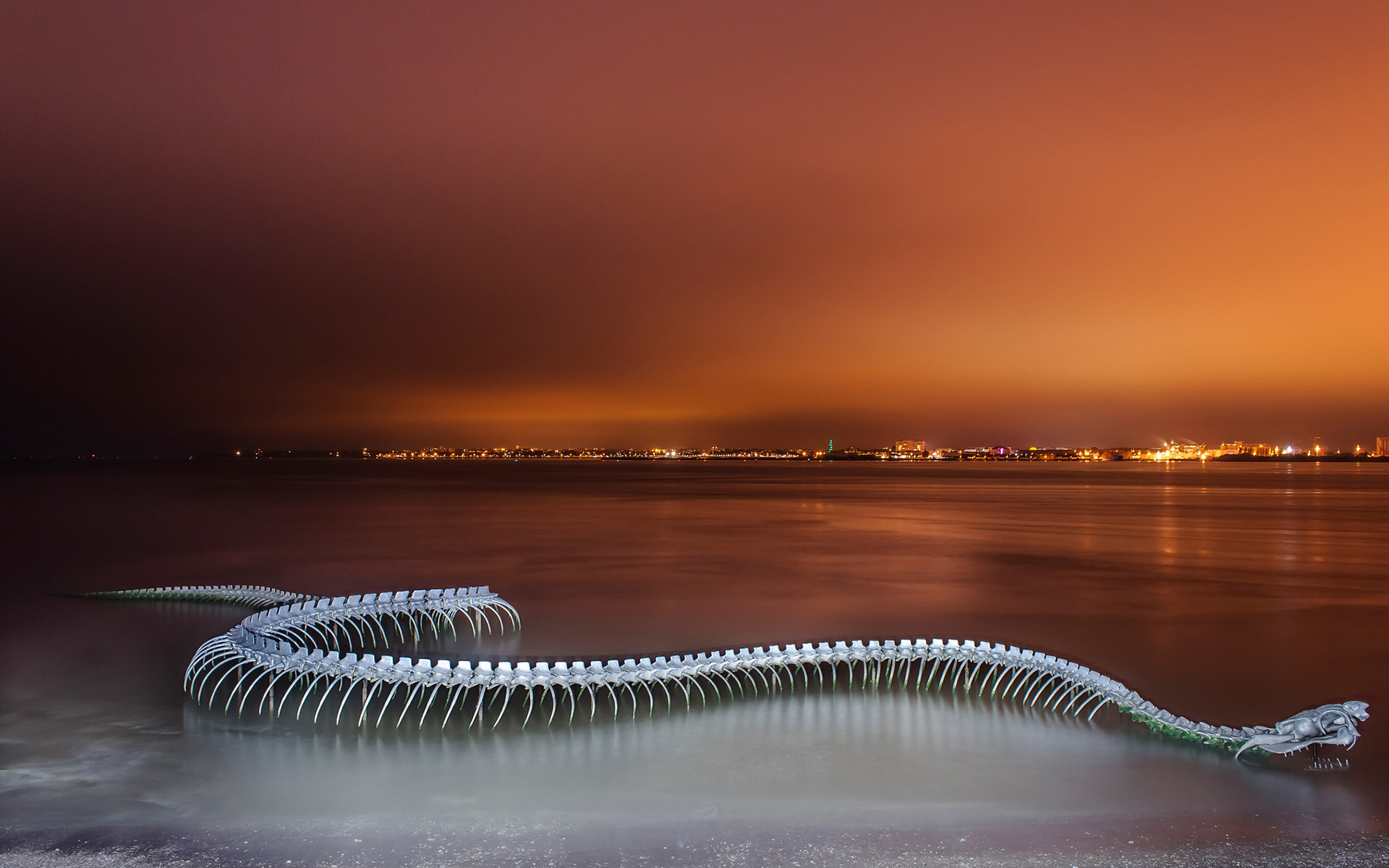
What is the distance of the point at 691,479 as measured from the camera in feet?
334

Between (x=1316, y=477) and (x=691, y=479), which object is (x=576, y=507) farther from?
(x=1316, y=477)

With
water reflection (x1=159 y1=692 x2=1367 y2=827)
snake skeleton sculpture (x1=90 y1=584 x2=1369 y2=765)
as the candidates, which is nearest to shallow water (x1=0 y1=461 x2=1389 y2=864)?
water reflection (x1=159 y1=692 x2=1367 y2=827)

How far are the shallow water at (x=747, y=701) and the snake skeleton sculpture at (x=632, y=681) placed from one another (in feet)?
1.24

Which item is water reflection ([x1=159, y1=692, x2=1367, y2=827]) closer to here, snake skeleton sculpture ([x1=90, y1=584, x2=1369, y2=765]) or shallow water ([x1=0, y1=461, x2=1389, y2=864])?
shallow water ([x1=0, y1=461, x2=1389, y2=864])

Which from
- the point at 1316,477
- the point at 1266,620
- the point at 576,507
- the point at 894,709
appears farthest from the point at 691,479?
the point at 894,709

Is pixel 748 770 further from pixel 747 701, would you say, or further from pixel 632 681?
pixel 747 701

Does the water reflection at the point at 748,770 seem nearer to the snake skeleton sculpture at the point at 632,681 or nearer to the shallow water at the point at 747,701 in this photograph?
the shallow water at the point at 747,701

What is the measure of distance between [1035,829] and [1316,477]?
12008 cm

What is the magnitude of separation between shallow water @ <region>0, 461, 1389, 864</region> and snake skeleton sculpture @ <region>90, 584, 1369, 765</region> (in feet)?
1.24

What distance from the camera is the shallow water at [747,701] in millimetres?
7973

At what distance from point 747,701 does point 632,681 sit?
171 centimetres

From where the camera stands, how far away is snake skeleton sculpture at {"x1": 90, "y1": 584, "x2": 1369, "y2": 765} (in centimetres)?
955

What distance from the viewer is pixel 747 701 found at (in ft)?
36.2

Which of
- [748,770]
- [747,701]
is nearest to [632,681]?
[747,701]
